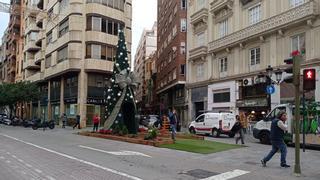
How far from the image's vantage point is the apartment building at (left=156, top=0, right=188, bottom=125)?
55278 millimetres

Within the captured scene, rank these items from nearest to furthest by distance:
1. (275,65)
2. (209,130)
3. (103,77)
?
(209,130) < (275,65) < (103,77)

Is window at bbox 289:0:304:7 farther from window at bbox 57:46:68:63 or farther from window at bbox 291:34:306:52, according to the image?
window at bbox 57:46:68:63

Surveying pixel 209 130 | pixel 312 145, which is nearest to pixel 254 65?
pixel 209 130

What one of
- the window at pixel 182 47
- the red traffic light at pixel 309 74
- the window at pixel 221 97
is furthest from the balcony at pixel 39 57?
the red traffic light at pixel 309 74

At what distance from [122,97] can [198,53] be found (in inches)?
803

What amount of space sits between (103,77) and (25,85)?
13.8 meters

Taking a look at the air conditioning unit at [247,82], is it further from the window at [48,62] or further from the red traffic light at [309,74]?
the window at [48,62]

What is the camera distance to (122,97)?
88.3 ft

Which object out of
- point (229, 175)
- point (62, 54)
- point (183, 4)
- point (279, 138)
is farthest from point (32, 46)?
point (229, 175)

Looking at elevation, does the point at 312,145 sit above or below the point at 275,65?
below

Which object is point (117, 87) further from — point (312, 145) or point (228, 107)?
point (228, 107)

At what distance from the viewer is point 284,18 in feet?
106

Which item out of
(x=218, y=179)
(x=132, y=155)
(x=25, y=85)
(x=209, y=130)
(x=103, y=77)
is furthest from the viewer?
(x=25, y=85)

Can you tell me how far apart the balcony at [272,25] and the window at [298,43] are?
1.06 m
